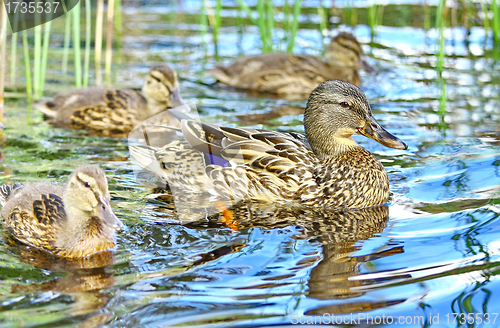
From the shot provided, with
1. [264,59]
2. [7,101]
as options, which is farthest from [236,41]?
[7,101]

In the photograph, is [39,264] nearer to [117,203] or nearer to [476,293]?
[117,203]

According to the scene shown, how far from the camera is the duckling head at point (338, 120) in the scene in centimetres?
490

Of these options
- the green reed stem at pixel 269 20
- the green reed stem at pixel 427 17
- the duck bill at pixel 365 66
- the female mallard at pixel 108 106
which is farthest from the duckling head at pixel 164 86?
the green reed stem at pixel 427 17

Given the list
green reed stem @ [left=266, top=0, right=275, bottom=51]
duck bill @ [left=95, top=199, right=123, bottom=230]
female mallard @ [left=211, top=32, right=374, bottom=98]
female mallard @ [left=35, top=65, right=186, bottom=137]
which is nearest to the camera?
duck bill @ [left=95, top=199, right=123, bottom=230]

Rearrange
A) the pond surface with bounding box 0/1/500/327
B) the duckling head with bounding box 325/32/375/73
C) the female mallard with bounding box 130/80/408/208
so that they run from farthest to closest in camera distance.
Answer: the duckling head with bounding box 325/32/375/73
the female mallard with bounding box 130/80/408/208
the pond surface with bounding box 0/1/500/327

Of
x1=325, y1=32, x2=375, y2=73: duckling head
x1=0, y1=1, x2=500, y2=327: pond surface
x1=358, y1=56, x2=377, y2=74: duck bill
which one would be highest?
x1=325, y1=32, x2=375, y2=73: duckling head

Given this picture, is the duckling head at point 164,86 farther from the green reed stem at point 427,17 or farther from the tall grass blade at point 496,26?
the green reed stem at point 427,17

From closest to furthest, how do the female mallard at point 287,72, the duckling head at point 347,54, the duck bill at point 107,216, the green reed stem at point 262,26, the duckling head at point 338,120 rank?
the duck bill at point 107,216
the duckling head at point 338,120
the green reed stem at point 262,26
the female mallard at point 287,72
the duckling head at point 347,54

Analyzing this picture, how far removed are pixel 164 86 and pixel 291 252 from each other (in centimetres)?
344

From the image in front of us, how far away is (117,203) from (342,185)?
1590 millimetres

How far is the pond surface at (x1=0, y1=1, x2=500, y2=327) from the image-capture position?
127 inches

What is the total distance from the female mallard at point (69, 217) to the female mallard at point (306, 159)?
115 cm

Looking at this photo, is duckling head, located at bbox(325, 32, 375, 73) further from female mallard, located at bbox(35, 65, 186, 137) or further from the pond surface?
female mallard, located at bbox(35, 65, 186, 137)

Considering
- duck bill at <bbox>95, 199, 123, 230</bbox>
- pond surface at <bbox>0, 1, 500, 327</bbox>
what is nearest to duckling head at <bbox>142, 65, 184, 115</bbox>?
pond surface at <bbox>0, 1, 500, 327</bbox>
